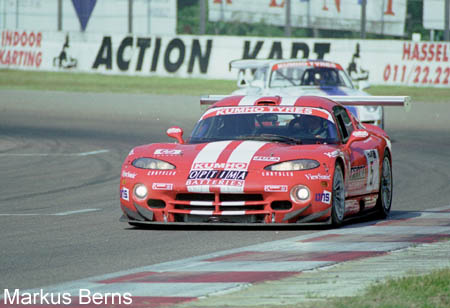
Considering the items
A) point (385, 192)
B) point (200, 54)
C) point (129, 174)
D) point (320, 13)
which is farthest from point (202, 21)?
point (129, 174)

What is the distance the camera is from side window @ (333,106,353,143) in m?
11.0

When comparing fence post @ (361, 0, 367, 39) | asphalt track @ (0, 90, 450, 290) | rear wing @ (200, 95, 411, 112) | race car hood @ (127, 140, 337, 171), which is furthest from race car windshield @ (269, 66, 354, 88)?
fence post @ (361, 0, 367, 39)

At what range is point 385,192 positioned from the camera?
11.4 m

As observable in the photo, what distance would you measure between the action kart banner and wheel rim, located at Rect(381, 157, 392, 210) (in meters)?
23.2

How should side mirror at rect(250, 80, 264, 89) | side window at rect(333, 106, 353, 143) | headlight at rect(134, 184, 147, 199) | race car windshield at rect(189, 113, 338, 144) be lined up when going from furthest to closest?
side mirror at rect(250, 80, 264, 89) < side window at rect(333, 106, 353, 143) < race car windshield at rect(189, 113, 338, 144) < headlight at rect(134, 184, 147, 199)

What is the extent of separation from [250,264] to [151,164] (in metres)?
2.50

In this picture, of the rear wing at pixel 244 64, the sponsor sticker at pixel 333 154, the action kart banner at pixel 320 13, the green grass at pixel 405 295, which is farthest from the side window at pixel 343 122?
the action kart banner at pixel 320 13

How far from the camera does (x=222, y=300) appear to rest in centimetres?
624

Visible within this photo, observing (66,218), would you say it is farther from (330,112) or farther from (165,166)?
(330,112)

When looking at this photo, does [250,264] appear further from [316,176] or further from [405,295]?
[316,176]

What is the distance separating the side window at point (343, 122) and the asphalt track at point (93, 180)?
1034mm

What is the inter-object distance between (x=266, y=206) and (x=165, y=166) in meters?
0.98

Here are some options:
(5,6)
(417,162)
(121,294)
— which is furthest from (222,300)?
(5,6)

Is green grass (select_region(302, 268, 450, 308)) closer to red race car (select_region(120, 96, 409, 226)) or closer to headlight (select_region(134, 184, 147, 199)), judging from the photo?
red race car (select_region(120, 96, 409, 226))
